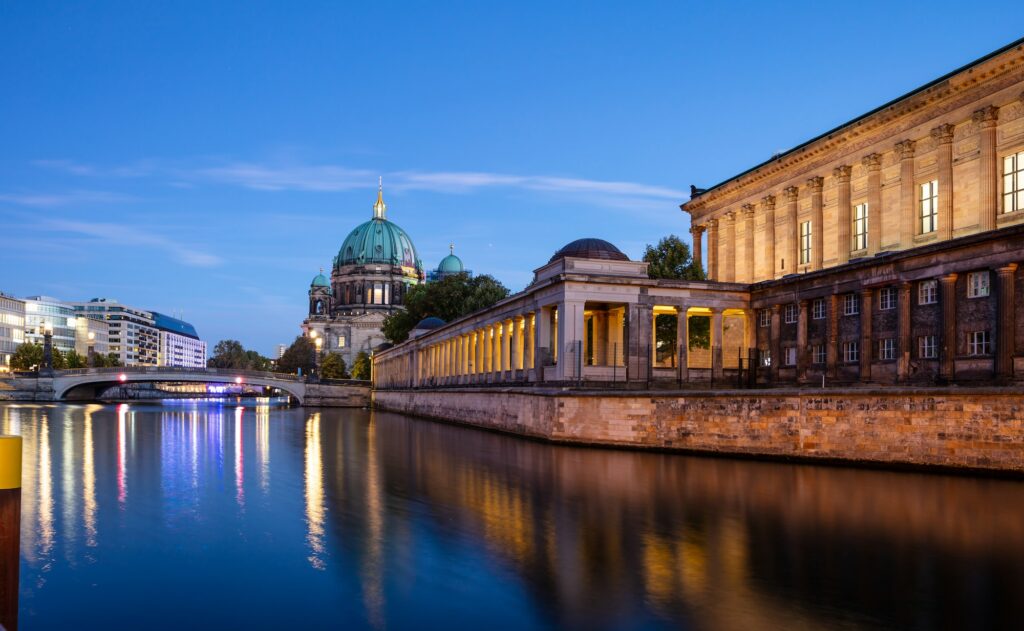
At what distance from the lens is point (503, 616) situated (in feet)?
35.6

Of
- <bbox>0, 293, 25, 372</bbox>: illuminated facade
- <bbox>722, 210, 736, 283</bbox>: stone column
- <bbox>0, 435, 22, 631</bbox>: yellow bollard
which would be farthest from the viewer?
<bbox>0, 293, 25, 372</bbox>: illuminated facade

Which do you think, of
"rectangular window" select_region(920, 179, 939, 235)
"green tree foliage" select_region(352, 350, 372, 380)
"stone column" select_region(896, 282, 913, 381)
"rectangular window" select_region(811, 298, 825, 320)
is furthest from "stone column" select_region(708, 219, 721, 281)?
"green tree foliage" select_region(352, 350, 372, 380)

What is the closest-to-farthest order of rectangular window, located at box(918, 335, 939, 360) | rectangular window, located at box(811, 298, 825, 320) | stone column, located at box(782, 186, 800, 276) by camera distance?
rectangular window, located at box(918, 335, 939, 360)
rectangular window, located at box(811, 298, 825, 320)
stone column, located at box(782, 186, 800, 276)

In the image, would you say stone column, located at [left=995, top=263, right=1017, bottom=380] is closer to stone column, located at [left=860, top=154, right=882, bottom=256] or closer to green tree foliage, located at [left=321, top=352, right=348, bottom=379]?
stone column, located at [left=860, top=154, right=882, bottom=256]

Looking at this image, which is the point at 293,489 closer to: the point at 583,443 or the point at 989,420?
the point at 583,443

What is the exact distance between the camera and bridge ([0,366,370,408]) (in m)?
113

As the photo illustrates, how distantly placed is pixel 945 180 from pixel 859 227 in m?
8.09

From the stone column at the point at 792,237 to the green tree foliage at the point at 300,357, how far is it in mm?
132809

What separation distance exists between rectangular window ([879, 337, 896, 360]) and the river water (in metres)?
15.5

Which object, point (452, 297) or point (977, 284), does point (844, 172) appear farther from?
point (452, 297)

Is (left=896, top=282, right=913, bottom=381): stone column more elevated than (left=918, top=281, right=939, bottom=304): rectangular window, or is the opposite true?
(left=918, top=281, right=939, bottom=304): rectangular window

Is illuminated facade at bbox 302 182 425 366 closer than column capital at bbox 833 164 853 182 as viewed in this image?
No

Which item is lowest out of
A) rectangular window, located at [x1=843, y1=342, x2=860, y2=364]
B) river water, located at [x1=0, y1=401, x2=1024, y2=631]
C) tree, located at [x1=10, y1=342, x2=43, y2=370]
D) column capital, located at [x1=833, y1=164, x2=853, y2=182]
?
river water, located at [x1=0, y1=401, x2=1024, y2=631]

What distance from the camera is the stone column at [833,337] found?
145 ft
